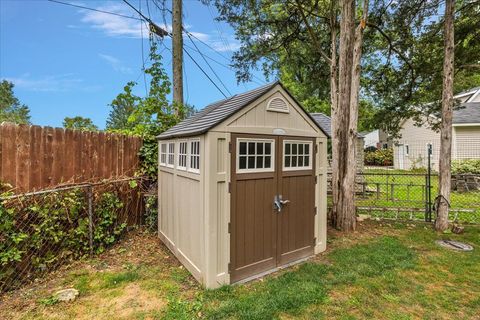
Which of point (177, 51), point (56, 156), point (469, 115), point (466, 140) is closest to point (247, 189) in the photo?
point (56, 156)

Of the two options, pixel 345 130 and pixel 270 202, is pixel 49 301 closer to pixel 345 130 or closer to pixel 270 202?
pixel 270 202

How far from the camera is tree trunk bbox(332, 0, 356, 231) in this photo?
5742 millimetres

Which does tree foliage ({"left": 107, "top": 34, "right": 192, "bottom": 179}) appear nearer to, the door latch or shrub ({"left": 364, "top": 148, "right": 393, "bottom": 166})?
the door latch

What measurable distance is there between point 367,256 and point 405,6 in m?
6.92

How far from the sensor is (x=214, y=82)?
1076 cm

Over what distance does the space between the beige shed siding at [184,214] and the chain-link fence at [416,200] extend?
5.20 metres

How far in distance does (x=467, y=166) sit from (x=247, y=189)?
12939 millimetres

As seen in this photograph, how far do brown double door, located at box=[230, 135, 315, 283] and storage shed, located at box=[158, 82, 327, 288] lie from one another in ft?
0.05

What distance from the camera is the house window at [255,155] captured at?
3527 mm

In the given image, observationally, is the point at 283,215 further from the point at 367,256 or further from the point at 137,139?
the point at 137,139

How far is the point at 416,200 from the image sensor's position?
856 centimetres

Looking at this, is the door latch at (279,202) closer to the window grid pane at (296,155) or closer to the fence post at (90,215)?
the window grid pane at (296,155)

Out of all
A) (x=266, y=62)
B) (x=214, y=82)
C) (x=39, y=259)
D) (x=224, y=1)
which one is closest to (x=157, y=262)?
(x=39, y=259)

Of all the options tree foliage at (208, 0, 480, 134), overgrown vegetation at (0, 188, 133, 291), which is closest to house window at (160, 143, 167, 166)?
overgrown vegetation at (0, 188, 133, 291)
